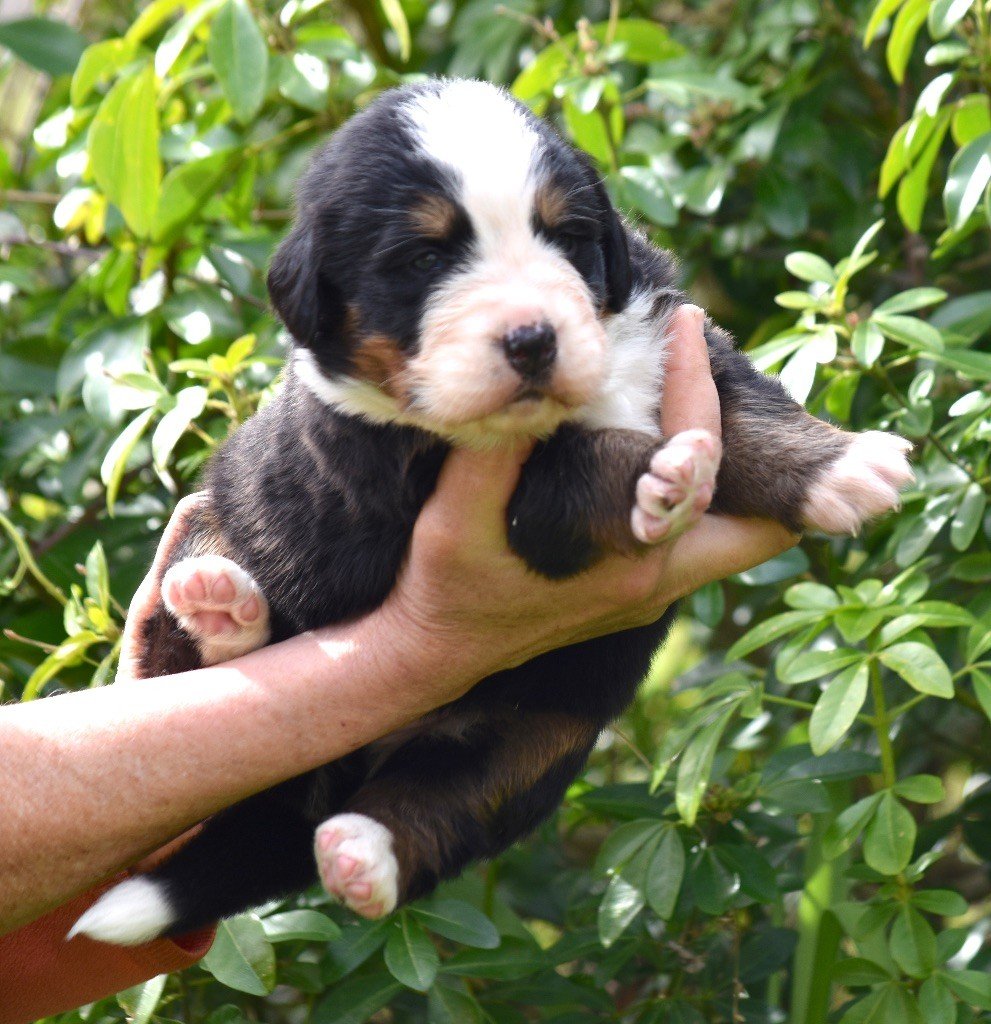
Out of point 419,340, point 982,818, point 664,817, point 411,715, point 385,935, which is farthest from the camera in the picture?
point 982,818

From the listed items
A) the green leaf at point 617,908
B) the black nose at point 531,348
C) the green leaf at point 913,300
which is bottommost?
the green leaf at point 617,908

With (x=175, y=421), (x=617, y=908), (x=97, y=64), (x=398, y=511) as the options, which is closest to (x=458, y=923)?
(x=617, y=908)

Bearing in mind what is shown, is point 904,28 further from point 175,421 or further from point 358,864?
point 358,864

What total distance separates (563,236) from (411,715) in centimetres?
87

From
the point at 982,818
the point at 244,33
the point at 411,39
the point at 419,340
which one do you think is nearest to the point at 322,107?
the point at 244,33

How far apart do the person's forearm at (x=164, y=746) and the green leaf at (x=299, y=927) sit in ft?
1.16

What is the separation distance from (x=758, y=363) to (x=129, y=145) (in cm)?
147

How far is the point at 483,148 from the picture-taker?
230 cm

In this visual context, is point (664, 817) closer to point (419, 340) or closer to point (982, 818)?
point (982, 818)

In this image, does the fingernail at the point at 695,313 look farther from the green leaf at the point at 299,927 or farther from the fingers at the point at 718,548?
the green leaf at the point at 299,927

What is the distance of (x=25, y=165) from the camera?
14.7ft

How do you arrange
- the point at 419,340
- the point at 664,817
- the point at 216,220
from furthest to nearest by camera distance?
the point at 216,220, the point at 664,817, the point at 419,340

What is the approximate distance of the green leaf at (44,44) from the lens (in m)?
3.77

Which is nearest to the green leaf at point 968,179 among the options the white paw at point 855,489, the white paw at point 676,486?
the white paw at point 855,489
